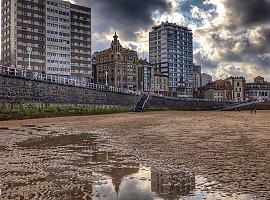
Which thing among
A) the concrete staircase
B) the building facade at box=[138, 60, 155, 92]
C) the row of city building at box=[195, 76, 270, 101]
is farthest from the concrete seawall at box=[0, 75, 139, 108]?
the row of city building at box=[195, 76, 270, 101]

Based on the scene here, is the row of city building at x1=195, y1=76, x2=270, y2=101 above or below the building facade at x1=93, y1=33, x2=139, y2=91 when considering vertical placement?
below

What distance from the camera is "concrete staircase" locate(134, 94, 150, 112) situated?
3406 inches

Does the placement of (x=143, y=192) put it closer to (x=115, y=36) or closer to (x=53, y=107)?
(x=53, y=107)

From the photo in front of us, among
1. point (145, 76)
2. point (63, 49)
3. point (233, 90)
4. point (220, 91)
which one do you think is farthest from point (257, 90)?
point (63, 49)

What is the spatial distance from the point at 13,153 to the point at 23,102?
34.9 metres

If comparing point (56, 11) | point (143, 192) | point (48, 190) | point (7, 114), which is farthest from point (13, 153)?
point (56, 11)

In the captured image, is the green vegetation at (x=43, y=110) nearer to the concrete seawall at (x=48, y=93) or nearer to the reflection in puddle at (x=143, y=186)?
the concrete seawall at (x=48, y=93)

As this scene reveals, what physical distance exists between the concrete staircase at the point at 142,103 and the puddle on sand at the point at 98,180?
240 ft

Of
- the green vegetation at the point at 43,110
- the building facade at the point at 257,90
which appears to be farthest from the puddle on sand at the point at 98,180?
the building facade at the point at 257,90

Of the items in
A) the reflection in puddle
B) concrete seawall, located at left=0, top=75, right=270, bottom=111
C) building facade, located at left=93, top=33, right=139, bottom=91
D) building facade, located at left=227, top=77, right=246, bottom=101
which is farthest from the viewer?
building facade, located at left=227, top=77, right=246, bottom=101

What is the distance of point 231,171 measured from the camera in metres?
10.1

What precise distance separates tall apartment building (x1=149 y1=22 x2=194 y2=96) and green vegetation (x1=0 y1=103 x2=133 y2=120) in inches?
4803

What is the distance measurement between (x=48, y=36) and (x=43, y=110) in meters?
79.6

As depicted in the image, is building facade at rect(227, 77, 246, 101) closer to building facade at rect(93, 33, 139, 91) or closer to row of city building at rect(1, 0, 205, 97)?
row of city building at rect(1, 0, 205, 97)
